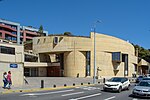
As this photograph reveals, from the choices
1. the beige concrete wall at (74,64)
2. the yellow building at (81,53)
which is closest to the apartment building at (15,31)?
the yellow building at (81,53)

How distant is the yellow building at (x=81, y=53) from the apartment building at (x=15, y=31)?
29.7 meters

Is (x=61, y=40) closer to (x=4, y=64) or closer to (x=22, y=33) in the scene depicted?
(x=4, y=64)

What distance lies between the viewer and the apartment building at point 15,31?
4112 inches

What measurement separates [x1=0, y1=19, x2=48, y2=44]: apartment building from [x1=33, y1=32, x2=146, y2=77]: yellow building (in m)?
29.7

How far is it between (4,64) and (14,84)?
3007 mm

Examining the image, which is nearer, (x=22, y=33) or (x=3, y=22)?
(x=3, y=22)

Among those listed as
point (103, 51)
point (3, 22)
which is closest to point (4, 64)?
point (103, 51)

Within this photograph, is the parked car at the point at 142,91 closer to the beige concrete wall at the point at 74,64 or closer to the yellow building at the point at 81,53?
the beige concrete wall at the point at 74,64

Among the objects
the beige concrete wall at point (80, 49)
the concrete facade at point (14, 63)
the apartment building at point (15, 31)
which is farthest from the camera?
the apartment building at point (15, 31)

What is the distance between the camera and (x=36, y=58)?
7025 cm

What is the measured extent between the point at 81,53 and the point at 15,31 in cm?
5045

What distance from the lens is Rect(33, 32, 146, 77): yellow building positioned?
67438 mm

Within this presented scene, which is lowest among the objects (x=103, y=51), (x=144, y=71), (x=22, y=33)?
(x=144, y=71)

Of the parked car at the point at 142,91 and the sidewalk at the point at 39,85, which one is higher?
the parked car at the point at 142,91
